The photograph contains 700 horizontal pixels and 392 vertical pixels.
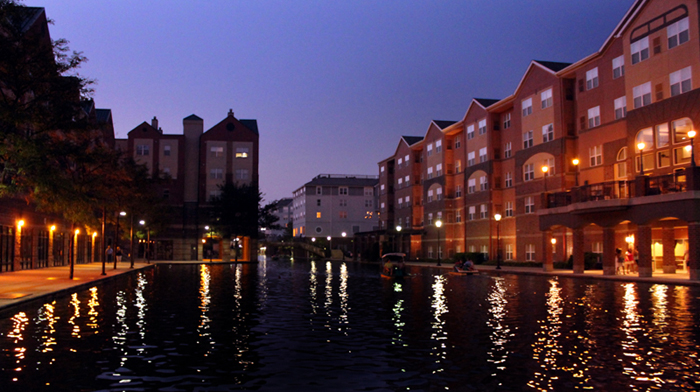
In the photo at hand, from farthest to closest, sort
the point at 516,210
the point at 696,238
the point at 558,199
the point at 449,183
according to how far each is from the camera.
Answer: the point at 449,183, the point at 516,210, the point at 558,199, the point at 696,238

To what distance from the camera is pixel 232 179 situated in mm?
87812

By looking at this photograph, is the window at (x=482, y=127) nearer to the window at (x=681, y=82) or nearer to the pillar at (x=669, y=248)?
the pillar at (x=669, y=248)

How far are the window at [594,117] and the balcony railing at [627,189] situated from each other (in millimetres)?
8246

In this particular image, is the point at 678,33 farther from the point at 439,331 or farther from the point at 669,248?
the point at 439,331

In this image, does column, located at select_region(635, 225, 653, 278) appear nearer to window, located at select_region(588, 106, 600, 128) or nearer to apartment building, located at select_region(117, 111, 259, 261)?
window, located at select_region(588, 106, 600, 128)

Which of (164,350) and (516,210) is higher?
(516,210)

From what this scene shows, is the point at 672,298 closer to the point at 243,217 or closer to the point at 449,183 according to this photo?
the point at 449,183

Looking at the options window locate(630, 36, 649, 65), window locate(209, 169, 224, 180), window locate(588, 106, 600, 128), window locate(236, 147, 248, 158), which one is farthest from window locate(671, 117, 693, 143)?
window locate(209, 169, 224, 180)

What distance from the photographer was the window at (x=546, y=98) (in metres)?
58.8

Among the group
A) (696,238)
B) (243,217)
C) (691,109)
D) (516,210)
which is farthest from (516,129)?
(243,217)

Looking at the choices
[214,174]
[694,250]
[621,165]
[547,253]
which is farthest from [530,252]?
[214,174]

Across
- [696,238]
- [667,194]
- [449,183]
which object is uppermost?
[449,183]

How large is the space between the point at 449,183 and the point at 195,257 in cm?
3682

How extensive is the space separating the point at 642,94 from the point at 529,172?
19158 mm
